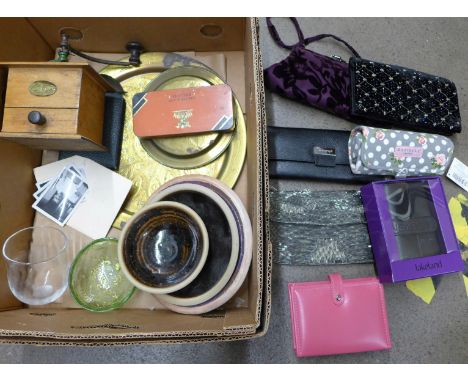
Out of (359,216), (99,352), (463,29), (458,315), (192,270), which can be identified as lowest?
(99,352)

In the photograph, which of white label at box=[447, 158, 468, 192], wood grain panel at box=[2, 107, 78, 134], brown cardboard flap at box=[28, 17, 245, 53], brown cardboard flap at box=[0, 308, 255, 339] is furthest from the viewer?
white label at box=[447, 158, 468, 192]

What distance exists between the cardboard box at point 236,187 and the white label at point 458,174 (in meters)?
0.52

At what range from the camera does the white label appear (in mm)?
861

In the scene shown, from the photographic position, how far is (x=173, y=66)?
0.82m

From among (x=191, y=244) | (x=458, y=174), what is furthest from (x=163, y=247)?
(x=458, y=174)

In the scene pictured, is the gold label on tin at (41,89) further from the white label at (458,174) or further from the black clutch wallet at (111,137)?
the white label at (458,174)

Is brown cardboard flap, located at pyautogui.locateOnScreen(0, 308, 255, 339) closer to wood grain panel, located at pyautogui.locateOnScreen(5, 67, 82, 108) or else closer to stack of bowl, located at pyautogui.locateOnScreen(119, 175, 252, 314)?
stack of bowl, located at pyautogui.locateOnScreen(119, 175, 252, 314)

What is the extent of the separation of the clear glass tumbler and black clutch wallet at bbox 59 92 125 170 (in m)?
0.17

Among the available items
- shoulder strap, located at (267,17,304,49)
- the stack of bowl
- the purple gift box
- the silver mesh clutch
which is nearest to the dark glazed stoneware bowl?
the stack of bowl

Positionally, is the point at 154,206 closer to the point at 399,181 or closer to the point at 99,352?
the point at 99,352

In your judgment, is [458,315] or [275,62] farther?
[275,62]

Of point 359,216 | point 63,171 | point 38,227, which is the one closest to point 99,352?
point 38,227

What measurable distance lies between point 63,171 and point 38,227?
0.43ft

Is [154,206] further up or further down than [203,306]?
further up
